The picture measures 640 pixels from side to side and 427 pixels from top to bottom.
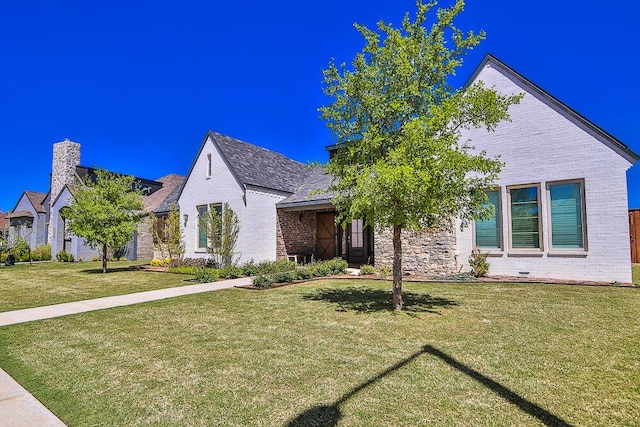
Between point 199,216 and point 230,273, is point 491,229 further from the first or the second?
point 199,216

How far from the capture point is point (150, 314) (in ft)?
23.8

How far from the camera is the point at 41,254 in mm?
24969

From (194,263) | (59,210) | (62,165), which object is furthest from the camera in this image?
(62,165)

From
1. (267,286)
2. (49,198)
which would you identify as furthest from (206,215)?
(49,198)

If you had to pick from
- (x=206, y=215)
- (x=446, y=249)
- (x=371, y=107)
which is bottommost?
(x=446, y=249)

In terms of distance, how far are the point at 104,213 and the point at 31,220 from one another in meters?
20.2

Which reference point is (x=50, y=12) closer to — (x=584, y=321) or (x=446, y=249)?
(x=446, y=249)

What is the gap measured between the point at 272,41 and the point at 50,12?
8143 mm

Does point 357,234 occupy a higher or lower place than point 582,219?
lower

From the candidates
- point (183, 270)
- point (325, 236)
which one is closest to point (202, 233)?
point (183, 270)

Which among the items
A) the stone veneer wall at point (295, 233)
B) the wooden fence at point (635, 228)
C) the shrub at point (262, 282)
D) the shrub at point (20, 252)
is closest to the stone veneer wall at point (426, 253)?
the shrub at point (262, 282)

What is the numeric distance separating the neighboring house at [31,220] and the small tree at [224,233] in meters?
21.3

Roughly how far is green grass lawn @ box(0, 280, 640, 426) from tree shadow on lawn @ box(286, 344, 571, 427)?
0.02m

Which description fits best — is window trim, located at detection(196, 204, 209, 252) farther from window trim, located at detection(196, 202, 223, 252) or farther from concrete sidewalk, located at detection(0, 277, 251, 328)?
concrete sidewalk, located at detection(0, 277, 251, 328)
